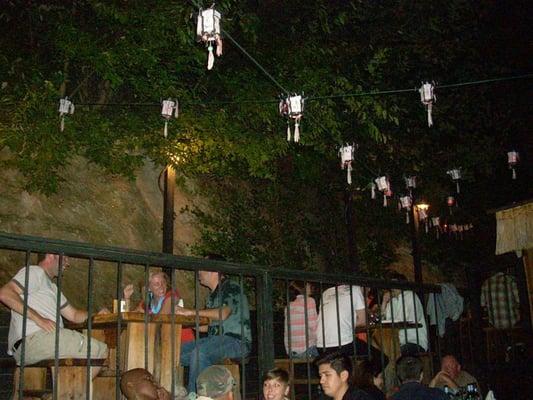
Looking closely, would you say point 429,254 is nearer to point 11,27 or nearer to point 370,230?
point 370,230

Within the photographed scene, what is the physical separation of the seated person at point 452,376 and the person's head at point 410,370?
196 cm

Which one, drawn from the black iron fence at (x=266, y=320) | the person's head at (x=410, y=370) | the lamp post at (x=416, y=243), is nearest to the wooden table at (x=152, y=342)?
the black iron fence at (x=266, y=320)

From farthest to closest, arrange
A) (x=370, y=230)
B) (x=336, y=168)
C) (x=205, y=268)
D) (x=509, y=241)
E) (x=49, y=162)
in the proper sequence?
(x=370, y=230), (x=336, y=168), (x=49, y=162), (x=509, y=241), (x=205, y=268)

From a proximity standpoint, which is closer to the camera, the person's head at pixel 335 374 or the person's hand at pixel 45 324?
the person's head at pixel 335 374

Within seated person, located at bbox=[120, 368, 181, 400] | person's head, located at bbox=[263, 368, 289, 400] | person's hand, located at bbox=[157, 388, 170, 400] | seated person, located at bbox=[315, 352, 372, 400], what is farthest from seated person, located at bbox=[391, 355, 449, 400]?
seated person, located at bbox=[120, 368, 181, 400]

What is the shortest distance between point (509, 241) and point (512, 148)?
6521 mm

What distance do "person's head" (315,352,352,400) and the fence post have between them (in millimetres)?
585

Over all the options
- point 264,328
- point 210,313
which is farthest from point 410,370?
point 210,313

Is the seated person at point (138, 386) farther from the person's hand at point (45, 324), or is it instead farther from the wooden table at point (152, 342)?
the person's hand at point (45, 324)

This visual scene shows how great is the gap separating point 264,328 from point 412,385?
6.19 feet

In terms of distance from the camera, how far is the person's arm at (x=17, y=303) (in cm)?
510

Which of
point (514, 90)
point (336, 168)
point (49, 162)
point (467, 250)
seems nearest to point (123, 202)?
point (49, 162)

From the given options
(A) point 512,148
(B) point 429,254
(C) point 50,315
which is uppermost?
(A) point 512,148

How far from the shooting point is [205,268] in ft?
14.1
